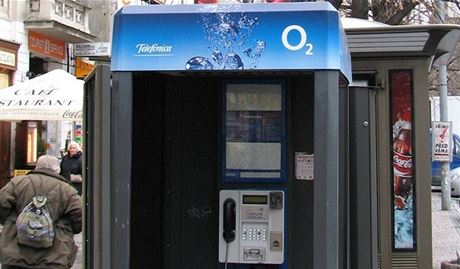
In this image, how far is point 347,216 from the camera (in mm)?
4227

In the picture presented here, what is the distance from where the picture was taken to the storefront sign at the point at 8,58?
16.0 meters

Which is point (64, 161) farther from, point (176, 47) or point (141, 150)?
point (176, 47)

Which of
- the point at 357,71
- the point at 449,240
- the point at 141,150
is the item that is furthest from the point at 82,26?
the point at 141,150

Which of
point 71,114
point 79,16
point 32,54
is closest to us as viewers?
point 71,114

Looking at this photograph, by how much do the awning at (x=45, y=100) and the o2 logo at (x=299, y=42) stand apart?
239 inches

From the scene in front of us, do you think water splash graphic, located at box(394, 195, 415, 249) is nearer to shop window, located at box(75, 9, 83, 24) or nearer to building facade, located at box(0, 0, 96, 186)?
building facade, located at box(0, 0, 96, 186)

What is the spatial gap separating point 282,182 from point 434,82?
24.1 m

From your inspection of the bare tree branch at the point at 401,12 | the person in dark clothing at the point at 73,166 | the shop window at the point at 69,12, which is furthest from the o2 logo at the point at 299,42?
the shop window at the point at 69,12

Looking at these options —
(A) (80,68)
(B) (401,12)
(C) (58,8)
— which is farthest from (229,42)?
(A) (80,68)

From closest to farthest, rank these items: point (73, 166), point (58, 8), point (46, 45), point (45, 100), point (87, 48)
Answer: point (45, 100) < point (73, 166) < point (58, 8) < point (46, 45) < point (87, 48)

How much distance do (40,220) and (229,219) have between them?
163 cm

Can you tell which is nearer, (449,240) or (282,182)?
(282,182)

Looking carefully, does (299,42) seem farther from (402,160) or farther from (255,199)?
(402,160)

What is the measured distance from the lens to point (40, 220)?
17.0ft
